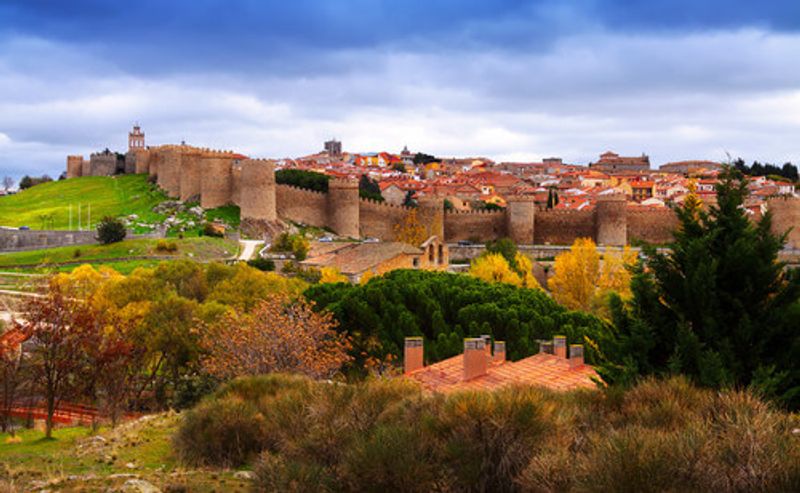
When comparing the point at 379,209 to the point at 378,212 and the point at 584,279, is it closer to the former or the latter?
the point at 378,212

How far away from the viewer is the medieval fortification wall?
55219mm

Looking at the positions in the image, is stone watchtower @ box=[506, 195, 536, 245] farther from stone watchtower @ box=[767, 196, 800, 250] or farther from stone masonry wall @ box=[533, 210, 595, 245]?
stone watchtower @ box=[767, 196, 800, 250]

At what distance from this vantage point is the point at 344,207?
192 feet

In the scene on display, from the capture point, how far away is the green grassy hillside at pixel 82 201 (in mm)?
60062

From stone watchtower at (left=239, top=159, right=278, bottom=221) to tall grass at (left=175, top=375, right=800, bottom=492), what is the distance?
42630mm

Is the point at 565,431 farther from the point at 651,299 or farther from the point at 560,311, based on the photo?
the point at 560,311

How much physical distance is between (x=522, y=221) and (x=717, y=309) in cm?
4999

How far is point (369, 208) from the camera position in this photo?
6134 centimetres

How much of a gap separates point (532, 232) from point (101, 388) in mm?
42385

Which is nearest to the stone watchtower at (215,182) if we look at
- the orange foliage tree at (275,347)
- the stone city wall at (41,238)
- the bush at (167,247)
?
the stone city wall at (41,238)

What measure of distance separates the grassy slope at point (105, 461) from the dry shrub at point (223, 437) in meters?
0.34

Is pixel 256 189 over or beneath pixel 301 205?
over

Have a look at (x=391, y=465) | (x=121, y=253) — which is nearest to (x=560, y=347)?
(x=391, y=465)

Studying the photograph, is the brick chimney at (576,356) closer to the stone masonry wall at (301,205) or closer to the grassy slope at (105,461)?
the grassy slope at (105,461)
